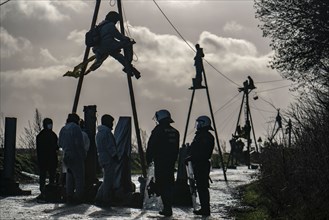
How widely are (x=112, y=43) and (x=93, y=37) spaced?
500 mm

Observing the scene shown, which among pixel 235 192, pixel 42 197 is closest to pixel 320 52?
pixel 235 192

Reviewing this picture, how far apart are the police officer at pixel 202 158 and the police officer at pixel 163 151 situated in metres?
0.40

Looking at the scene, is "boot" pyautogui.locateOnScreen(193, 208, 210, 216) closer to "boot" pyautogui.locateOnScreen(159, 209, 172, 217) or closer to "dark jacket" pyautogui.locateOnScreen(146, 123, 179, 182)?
"boot" pyautogui.locateOnScreen(159, 209, 172, 217)

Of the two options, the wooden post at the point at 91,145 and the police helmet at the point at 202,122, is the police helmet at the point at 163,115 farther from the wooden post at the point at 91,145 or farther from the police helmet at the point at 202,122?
the wooden post at the point at 91,145

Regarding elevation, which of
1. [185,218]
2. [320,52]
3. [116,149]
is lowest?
[185,218]

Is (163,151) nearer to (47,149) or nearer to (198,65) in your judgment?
(47,149)

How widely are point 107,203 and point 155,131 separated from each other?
1.72m

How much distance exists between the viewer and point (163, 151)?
10.8m

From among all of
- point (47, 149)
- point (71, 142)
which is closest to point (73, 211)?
point (71, 142)

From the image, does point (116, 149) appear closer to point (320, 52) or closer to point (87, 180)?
point (87, 180)

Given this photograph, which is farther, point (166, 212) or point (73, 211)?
point (166, 212)

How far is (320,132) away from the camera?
1132 centimetres

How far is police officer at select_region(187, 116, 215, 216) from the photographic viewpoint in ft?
36.1

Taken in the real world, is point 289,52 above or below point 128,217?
above
